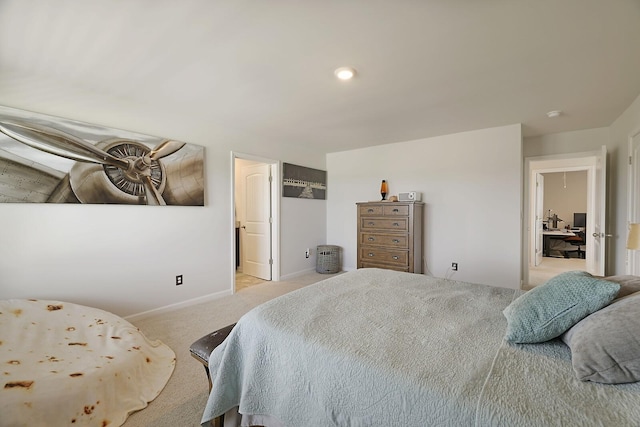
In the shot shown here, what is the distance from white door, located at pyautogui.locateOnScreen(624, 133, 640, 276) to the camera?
2.57m

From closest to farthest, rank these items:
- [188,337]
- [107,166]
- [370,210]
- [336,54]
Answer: [336,54] < [188,337] < [107,166] < [370,210]

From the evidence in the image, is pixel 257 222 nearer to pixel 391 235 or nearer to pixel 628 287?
pixel 391 235

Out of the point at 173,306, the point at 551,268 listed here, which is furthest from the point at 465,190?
the point at 173,306

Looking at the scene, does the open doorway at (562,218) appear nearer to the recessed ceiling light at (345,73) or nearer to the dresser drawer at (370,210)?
the dresser drawer at (370,210)

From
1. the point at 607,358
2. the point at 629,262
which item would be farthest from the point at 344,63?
the point at 629,262

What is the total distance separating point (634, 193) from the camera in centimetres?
265

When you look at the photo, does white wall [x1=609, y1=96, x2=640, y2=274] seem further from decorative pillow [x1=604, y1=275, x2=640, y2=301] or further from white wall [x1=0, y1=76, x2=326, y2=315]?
white wall [x1=0, y1=76, x2=326, y2=315]

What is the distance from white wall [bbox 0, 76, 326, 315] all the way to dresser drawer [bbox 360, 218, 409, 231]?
1.94 meters

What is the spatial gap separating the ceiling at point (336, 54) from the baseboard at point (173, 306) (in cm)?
220

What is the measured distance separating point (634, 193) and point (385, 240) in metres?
2.62

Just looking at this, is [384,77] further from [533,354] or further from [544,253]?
[544,253]

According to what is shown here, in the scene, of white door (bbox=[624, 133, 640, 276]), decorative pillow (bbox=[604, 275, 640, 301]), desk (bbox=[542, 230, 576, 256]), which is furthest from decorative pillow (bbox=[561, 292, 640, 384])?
desk (bbox=[542, 230, 576, 256])

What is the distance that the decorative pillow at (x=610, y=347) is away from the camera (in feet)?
2.53

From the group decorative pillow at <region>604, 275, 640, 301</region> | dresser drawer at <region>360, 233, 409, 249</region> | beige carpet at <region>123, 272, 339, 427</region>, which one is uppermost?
decorative pillow at <region>604, 275, 640, 301</region>
